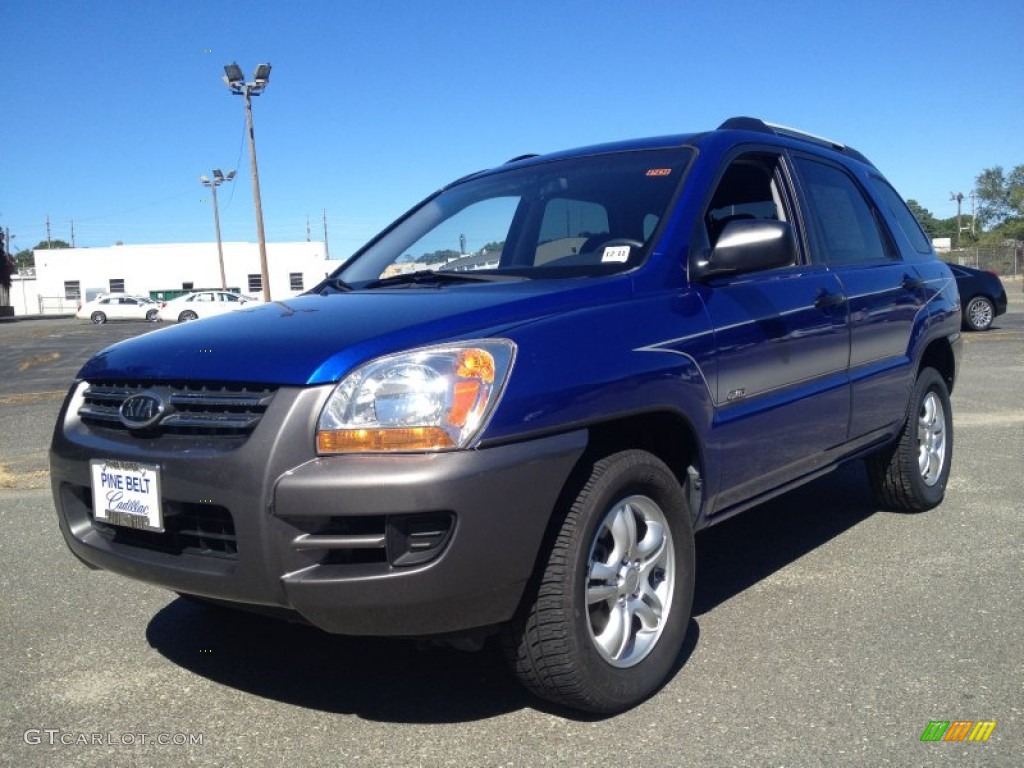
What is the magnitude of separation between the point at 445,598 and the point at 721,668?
1.21 meters

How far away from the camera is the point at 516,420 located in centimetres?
257

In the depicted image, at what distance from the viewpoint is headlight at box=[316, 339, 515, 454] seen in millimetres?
2504

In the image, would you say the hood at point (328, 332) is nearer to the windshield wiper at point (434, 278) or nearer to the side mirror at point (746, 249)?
the windshield wiper at point (434, 278)

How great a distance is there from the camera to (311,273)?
6322 centimetres

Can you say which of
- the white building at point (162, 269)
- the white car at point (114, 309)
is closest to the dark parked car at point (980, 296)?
the white car at point (114, 309)

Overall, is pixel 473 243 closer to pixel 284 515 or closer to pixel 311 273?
pixel 284 515

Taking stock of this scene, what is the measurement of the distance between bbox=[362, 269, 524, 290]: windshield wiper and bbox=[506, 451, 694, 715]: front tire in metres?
0.91

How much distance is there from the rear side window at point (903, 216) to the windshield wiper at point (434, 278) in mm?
2682

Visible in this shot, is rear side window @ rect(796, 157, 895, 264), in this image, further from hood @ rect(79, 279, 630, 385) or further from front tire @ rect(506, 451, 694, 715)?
front tire @ rect(506, 451, 694, 715)

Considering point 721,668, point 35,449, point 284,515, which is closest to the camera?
point 284,515

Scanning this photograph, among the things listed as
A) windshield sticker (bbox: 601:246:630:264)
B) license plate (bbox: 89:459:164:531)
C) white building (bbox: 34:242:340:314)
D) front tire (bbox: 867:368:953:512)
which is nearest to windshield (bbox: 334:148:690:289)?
windshield sticker (bbox: 601:246:630:264)

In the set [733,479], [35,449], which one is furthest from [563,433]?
[35,449]

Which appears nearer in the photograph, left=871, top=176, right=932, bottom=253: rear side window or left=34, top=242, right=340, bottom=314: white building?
left=871, top=176, right=932, bottom=253: rear side window

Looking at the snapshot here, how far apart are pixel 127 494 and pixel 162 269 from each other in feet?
211
